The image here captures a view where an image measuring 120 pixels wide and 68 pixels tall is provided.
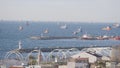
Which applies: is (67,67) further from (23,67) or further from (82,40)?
(82,40)

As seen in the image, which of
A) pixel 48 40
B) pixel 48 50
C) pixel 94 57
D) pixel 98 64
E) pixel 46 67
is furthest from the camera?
pixel 48 40

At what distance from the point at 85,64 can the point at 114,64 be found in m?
A: 1.69

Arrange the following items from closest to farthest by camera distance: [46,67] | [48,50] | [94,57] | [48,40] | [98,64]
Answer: [46,67], [98,64], [94,57], [48,50], [48,40]

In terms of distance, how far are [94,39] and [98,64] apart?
6073 cm

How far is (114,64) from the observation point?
32344 mm

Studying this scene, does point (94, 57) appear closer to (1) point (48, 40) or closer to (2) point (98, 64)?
(2) point (98, 64)

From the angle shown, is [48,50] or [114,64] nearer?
[114,64]

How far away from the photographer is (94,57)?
1565 inches

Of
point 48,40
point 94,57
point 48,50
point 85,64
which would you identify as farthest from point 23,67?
point 48,40

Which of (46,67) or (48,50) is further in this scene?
(48,50)

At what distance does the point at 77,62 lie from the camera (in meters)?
32.2

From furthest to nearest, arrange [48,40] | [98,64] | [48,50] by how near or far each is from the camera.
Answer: [48,40] < [48,50] < [98,64]

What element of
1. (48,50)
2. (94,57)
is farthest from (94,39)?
(94,57)

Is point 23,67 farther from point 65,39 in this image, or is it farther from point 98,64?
point 65,39
